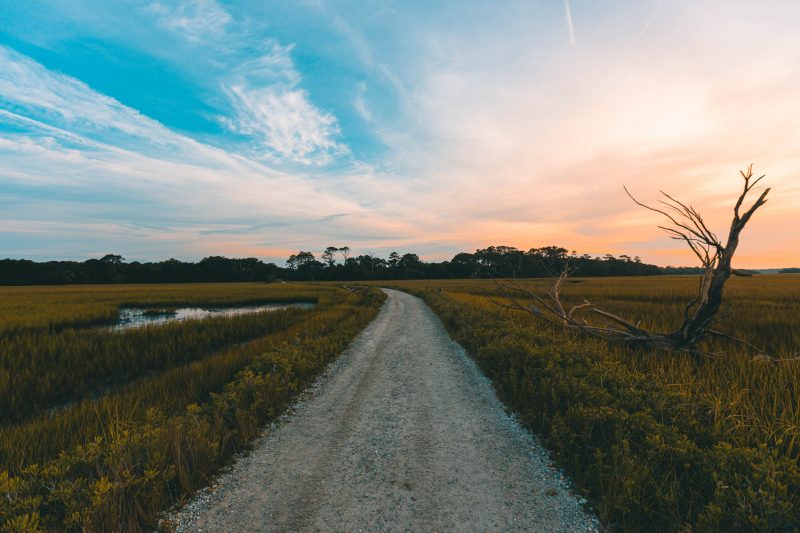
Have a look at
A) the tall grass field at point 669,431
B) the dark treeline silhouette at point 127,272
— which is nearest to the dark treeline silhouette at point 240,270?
the dark treeline silhouette at point 127,272

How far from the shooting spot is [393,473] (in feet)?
13.9

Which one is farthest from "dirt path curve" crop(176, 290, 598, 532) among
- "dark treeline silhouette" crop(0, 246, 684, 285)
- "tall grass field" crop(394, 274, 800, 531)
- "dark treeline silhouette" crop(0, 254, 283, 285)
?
"dark treeline silhouette" crop(0, 254, 283, 285)

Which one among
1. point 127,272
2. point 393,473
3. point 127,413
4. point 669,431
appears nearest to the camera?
point 669,431

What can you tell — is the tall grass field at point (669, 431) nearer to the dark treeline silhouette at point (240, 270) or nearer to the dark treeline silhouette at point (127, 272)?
the dark treeline silhouette at point (240, 270)

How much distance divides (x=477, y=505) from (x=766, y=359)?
25.3 ft

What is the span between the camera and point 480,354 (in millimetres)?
9469

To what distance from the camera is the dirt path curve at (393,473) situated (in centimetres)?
343

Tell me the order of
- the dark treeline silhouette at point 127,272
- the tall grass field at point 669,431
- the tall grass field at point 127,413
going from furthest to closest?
1. the dark treeline silhouette at point 127,272
2. the tall grass field at point 127,413
3. the tall grass field at point 669,431

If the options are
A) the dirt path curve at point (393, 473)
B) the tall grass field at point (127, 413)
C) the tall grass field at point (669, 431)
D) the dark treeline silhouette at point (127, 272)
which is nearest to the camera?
the tall grass field at point (669, 431)

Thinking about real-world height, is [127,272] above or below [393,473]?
above

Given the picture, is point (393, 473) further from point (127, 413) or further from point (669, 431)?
point (127, 413)

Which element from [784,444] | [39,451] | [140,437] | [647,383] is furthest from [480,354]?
[39,451]

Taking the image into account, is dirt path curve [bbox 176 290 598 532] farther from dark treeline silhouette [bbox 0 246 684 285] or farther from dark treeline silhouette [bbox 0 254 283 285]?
dark treeline silhouette [bbox 0 254 283 285]

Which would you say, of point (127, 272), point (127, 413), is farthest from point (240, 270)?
point (127, 413)
